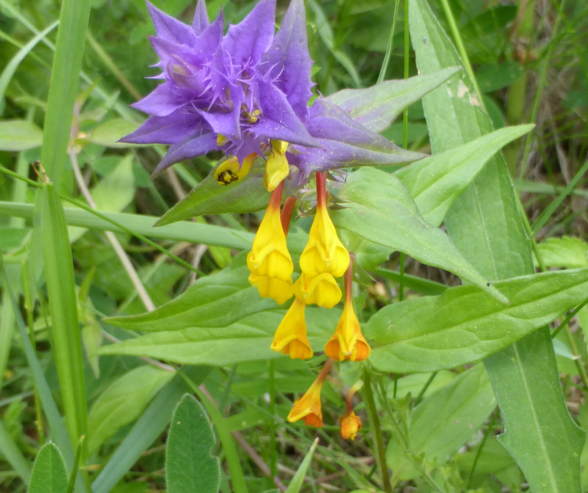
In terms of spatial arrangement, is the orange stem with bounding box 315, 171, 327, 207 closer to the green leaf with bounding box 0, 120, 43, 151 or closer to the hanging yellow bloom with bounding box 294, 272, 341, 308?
the hanging yellow bloom with bounding box 294, 272, 341, 308

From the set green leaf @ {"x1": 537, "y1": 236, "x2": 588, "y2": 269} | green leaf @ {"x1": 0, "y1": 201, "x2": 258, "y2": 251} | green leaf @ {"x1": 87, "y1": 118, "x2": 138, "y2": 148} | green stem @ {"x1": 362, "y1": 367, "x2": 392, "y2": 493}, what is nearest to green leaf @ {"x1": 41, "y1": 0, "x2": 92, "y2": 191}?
green leaf @ {"x1": 0, "y1": 201, "x2": 258, "y2": 251}

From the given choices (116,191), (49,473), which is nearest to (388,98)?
(49,473)

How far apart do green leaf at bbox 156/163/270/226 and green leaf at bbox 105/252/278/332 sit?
101mm

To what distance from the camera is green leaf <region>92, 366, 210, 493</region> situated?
1150 mm

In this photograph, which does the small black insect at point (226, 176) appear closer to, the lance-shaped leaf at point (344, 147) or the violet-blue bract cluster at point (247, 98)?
the violet-blue bract cluster at point (247, 98)

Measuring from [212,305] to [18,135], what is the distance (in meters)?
0.99

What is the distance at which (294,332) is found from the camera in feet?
3.27

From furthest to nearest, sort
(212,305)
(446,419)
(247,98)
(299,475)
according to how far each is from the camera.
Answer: (446,419)
(212,305)
(299,475)
(247,98)

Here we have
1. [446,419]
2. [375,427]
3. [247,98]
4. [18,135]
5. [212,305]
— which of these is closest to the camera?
[247,98]

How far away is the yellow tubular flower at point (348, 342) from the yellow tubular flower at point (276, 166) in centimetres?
30

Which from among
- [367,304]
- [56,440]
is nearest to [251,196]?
[56,440]

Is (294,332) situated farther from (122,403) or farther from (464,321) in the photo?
(122,403)

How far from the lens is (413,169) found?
1140 millimetres

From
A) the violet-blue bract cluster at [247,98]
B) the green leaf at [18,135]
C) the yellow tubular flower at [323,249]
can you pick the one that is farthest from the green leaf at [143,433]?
the green leaf at [18,135]
